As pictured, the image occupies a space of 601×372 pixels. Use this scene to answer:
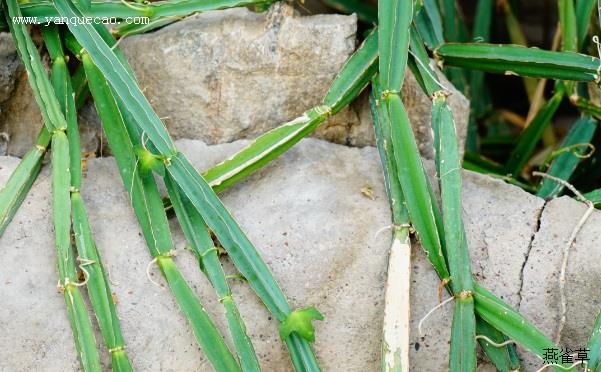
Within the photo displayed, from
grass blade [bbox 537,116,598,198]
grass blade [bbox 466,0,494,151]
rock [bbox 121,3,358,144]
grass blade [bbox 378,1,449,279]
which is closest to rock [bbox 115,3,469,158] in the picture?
rock [bbox 121,3,358,144]

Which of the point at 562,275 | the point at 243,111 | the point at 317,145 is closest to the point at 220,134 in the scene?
→ the point at 243,111

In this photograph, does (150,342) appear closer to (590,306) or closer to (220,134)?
(220,134)

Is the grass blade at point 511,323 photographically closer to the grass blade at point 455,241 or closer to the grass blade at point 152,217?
the grass blade at point 455,241

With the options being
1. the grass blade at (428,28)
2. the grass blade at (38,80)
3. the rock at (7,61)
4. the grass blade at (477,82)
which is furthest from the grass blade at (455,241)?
the grass blade at (477,82)

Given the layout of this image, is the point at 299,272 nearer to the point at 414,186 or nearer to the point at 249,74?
the point at 414,186

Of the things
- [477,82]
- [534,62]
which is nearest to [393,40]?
[534,62]

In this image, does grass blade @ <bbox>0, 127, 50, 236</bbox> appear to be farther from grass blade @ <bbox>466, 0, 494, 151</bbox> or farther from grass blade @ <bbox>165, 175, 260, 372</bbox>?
grass blade @ <bbox>466, 0, 494, 151</bbox>

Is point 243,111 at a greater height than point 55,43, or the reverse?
point 55,43

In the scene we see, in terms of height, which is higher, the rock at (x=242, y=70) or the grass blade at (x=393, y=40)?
the grass blade at (x=393, y=40)
